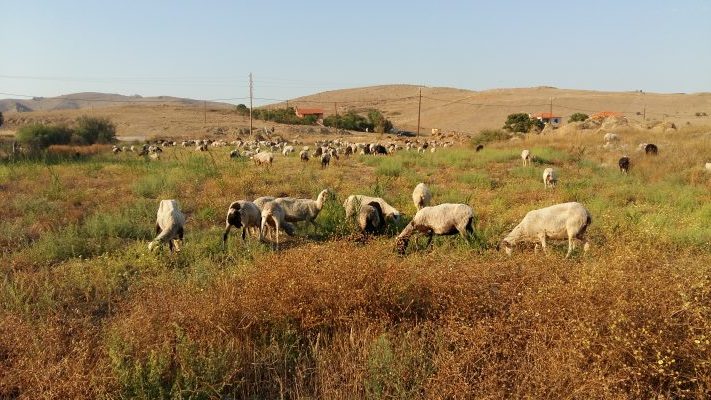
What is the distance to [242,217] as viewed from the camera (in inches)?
354

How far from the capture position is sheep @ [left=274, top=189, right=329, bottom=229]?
1026 centimetres

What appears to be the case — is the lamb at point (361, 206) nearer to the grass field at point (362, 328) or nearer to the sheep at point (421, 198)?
the sheep at point (421, 198)

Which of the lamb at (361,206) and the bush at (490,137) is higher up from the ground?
the bush at (490,137)

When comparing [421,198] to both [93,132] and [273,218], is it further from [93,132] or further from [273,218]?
[93,132]

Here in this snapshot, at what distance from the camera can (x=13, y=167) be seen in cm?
1778

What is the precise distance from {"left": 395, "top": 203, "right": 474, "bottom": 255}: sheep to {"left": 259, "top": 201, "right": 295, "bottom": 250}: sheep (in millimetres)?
2551

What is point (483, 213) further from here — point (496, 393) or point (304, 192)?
point (496, 393)

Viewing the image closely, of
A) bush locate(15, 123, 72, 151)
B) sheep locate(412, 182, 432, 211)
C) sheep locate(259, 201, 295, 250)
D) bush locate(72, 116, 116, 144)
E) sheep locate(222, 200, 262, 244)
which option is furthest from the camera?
bush locate(72, 116, 116, 144)

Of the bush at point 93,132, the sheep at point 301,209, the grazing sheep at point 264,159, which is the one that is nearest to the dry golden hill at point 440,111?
the bush at point 93,132

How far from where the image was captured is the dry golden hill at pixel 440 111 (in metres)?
60.9

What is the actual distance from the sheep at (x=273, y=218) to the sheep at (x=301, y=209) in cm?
36

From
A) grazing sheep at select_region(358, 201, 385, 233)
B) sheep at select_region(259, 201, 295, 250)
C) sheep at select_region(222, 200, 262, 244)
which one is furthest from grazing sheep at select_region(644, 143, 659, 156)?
sheep at select_region(222, 200, 262, 244)

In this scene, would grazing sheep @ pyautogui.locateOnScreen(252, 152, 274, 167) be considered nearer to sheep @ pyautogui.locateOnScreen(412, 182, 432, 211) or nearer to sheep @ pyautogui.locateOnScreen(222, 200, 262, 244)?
sheep @ pyautogui.locateOnScreen(412, 182, 432, 211)

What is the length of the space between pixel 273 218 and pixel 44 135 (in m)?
35.0
